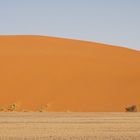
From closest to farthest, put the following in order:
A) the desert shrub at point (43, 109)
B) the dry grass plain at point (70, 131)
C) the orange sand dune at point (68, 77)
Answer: the dry grass plain at point (70, 131), the desert shrub at point (43, 109), the orange sand dune at point (68, 77)

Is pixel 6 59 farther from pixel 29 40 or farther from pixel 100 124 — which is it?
pixel 100 124

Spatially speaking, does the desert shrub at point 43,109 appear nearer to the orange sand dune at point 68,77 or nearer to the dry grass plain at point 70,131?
the orange sand dune at point 68,77

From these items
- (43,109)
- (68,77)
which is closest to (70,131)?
(43,109)

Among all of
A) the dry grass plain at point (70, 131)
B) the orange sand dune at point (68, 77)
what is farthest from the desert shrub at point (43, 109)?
the dry grass plain at point (70, 131)

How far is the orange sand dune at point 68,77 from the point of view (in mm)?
39719

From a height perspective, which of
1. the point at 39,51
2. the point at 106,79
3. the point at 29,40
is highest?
the point at 29,40

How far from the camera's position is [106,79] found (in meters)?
45.8

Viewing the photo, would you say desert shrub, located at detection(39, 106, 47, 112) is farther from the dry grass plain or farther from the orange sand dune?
the dry grass plain

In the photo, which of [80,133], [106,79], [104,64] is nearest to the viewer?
[80,133]

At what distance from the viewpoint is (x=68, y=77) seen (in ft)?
153

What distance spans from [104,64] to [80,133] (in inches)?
1376

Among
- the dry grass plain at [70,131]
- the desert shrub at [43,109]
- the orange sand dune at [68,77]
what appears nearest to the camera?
the dry grass plain at [70,131]

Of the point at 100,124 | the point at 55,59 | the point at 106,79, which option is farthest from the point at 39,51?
the point at 100,124

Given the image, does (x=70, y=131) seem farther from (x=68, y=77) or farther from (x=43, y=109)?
(x=68, y=77)
